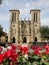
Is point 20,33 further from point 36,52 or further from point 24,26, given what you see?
point 36,52

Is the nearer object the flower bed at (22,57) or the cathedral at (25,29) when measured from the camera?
the flower bed at (22,57)

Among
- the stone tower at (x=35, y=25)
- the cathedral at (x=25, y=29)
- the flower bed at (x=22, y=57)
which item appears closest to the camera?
the flower bed at (x=22, y=57)

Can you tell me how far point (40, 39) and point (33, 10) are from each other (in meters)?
14.7

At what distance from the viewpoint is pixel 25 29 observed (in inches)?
4058

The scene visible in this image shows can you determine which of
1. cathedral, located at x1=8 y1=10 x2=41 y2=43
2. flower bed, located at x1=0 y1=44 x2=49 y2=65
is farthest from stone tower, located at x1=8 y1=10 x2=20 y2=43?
flower bed, located at x1=0 y1=44 x2=49 y2=65

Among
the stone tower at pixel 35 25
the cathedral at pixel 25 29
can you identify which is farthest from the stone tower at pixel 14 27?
the stone tower at pixel 35 25

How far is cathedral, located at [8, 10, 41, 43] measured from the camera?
10225 cm

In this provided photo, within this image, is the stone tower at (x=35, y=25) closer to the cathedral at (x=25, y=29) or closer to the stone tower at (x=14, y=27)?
the cathedral at (x=25, y=29)

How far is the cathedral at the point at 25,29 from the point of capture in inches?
4026

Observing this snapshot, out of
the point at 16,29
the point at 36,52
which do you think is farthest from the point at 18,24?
the point at 36,52

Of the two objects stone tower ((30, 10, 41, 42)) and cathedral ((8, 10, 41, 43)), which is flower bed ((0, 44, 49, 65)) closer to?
stone tower ((30, 10, 41, 42))

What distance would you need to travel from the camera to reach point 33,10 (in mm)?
105812

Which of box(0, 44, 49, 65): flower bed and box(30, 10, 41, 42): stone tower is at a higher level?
box(0, 44, 49, 65): flower bed

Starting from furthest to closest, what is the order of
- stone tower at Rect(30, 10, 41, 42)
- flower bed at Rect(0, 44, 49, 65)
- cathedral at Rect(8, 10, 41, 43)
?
cathedral at Rect(8, 10, 41, 43)
stone tower at Rect(30, 10, 41, 42)
flower bed at Rect(0, 44, 49, 65)
